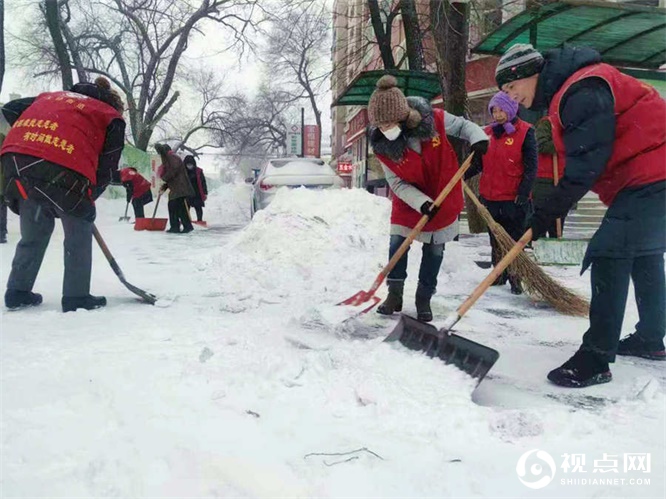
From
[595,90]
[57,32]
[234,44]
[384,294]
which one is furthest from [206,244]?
[234,44]

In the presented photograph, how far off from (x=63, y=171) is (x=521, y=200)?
347 cm

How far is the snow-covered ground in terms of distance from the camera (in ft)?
5.36

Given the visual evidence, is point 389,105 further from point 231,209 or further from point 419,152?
point 231,209

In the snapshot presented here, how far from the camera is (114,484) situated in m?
1.57

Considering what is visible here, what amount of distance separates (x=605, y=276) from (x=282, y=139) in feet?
141

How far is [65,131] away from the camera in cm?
341

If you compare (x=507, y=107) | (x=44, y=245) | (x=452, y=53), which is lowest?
(x=44, y=245)

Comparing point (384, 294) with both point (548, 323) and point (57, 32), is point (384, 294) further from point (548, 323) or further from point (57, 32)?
point (57, 32)

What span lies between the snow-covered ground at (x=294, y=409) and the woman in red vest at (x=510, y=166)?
3.10 ft

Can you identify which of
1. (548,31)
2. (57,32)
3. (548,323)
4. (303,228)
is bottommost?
(548,323)

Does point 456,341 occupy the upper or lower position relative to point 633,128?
lower

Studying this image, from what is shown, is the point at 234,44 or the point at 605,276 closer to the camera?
the point at 605,276

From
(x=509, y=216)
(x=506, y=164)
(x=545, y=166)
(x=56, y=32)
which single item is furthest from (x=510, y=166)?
(x=56, y=32)

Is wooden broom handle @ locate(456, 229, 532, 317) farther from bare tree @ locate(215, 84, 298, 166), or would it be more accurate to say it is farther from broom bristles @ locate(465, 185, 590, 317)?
bare tree @ locate(215, 84, 298, 166)
